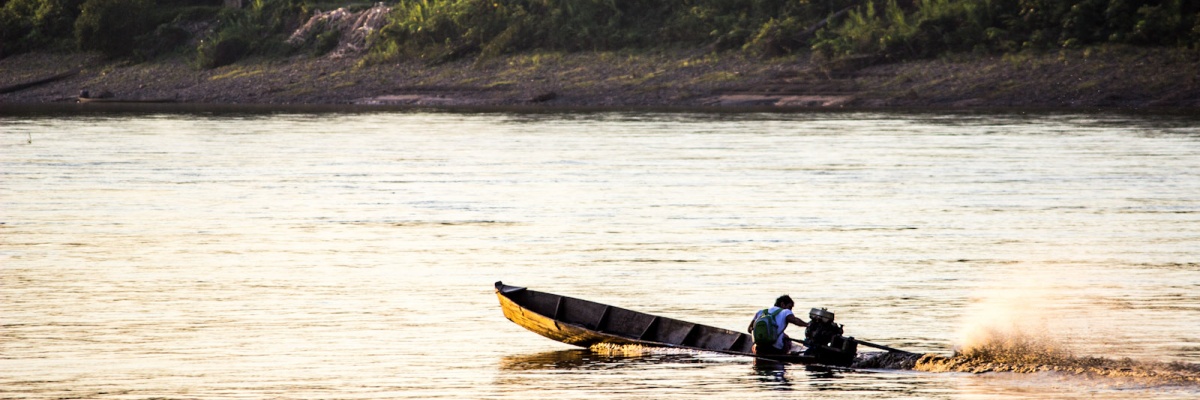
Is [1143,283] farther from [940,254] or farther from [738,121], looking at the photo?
[738,121]

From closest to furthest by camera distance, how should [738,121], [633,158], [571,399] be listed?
[571,399] → [633,158] → [738,121]

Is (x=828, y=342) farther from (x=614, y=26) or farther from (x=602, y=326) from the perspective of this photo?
(x=614, y=26)

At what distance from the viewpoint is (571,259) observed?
33.1m

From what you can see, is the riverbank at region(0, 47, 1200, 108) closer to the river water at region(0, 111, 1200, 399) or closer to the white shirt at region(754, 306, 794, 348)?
the river water at region(0, 111, 1200, 399)

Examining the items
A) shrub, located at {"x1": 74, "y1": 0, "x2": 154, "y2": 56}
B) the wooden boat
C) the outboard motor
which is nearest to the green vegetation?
shrub, located at {"x1": 74, "y1": 0, "x2": 154, "y2": 56}

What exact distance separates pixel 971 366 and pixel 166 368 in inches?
414

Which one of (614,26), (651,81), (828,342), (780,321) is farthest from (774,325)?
(614,26)

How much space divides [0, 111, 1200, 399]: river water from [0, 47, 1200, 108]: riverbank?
17537mm

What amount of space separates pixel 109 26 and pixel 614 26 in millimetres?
35468

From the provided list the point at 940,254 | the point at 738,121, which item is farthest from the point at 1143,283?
the point at 738,121

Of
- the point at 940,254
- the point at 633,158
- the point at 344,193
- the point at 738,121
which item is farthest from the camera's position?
the point at 738,121

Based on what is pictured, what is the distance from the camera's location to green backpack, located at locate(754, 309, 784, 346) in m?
22.5

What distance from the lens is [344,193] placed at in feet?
156

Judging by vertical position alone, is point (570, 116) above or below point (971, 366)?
below
